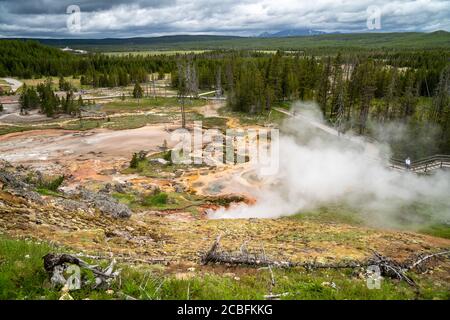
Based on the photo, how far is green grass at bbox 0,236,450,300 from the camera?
767 centimetres

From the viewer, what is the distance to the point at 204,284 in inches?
353

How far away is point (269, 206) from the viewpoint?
2925 centimetres

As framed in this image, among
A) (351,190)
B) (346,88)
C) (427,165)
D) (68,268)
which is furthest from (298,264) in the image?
(346,88)

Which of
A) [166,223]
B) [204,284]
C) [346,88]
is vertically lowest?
[166,223]

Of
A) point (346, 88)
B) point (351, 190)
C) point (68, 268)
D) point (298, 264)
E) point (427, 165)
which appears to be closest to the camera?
point (68, 268)

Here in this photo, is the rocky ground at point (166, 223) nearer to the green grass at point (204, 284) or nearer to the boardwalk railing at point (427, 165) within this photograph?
the green grass at point (204, 284)

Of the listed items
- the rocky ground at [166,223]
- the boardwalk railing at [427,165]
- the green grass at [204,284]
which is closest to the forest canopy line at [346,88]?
the boardwalk railing at [427,165]

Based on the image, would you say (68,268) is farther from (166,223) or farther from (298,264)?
(166,223)

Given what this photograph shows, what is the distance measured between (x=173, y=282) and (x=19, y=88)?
404 feet

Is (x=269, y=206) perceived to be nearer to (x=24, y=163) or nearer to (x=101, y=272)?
(x=101, y=272)

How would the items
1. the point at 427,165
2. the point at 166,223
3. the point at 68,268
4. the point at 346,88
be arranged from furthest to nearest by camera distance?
the point at 346,88, the point at 427,165, the point at 166,223, the point at 68,268

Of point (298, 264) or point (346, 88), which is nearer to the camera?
point (298, 264)

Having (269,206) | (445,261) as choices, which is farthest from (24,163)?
(445,261)

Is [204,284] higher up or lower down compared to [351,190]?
higher up
